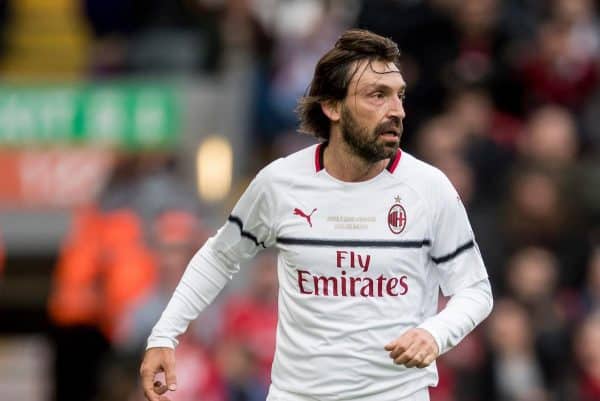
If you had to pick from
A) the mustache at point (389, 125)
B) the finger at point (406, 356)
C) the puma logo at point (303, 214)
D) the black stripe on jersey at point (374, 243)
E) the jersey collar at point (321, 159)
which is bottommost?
the finger at point (406, 356)

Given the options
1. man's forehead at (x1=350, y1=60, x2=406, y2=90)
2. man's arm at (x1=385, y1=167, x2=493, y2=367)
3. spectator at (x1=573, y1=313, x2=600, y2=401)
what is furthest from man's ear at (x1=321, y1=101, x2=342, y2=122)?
spectator at (x1=573, y1=313, x2=600, y2=401)

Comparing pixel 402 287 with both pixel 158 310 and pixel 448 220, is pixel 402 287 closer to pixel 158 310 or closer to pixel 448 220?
pixel 448 220

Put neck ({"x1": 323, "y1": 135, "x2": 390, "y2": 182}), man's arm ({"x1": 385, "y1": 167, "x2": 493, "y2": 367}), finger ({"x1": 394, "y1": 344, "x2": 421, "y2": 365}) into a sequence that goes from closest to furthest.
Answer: finger ({"x1": 394, "y1": 344, "x2": 421, "y2": 365}) < man's arm ({"x1": 385, "y1": 167, "x2": 493, "y2": 367}) < neck ({"x1": 323, "y1": 135, "x2": 390, "y2": 182})

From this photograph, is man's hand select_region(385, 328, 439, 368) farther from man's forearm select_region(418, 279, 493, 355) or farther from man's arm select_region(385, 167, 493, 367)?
man's arm select_region(385, 167, 493, 367)

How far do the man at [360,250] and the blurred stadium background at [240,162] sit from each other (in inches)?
179

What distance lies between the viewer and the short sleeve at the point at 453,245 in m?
7.38

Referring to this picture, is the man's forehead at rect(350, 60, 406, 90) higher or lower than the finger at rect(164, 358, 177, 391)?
higher

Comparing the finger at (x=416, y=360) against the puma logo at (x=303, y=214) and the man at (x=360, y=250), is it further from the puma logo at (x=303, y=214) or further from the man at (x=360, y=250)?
the puma logo at (x=303, y=214)

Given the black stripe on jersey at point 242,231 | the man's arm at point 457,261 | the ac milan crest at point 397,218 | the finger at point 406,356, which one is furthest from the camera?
the black stripe on jersey at point 242,231

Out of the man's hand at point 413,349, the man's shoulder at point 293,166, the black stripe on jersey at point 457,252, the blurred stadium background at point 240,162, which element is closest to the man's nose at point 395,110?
the man's shoulder at point 293,166

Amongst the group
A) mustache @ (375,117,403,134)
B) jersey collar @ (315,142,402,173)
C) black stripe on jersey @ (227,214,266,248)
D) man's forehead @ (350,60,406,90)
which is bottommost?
black stripe on jersey @ (227,214,266,248)

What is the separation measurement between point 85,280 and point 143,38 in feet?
8.84

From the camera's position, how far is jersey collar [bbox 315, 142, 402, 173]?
7.52 meters

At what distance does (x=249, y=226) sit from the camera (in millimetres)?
7676
